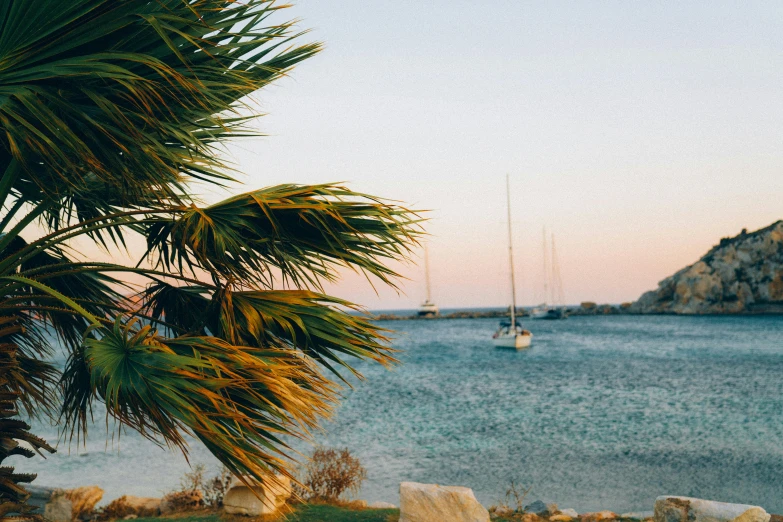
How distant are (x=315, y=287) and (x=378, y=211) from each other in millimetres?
768

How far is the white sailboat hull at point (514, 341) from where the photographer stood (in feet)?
193

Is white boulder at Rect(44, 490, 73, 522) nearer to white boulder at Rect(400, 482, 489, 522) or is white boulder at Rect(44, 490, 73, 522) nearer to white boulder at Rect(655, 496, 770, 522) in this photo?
white boulder at Rect(400, 482, 489, 522)

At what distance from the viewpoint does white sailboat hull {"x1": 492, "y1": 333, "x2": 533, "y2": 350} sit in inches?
2322

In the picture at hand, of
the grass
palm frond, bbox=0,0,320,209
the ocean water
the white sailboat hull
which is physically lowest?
the ocean water

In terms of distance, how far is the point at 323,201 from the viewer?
463 centimetres

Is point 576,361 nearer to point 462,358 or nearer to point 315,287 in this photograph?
point 462,358

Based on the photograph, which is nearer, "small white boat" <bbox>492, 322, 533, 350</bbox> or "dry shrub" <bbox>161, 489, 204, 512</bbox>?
"dry shrub" <bbox>161, 489, 204, 512</bbox>

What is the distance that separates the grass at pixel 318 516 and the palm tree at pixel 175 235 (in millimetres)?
3982

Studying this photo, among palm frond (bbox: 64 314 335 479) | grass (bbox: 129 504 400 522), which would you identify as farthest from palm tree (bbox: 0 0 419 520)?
grass (bbox: 129 504 400 522)

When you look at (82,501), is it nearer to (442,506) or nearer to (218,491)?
(218,491)

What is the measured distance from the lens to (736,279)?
371 ft

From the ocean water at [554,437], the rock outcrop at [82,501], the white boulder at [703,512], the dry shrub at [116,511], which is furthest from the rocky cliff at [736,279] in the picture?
the rock outcrop at [82,501]

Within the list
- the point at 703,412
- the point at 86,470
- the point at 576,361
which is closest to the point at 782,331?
the point at 576,361

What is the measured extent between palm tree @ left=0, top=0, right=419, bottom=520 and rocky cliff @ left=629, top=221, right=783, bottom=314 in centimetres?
11705
